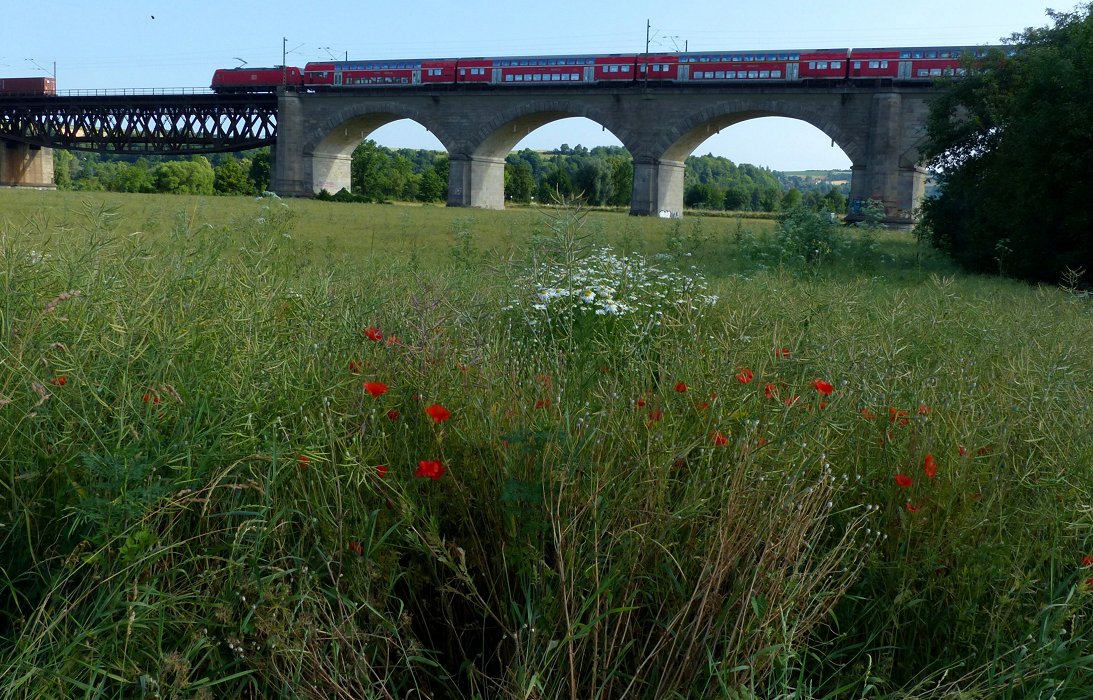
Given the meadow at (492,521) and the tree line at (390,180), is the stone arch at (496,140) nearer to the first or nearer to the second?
the tree line at (390,180)

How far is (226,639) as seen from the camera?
2.01m

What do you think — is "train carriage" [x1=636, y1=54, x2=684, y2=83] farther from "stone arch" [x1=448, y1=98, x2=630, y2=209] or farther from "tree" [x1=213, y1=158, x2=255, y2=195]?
"tree" [x1=213, y1=158, x2=255, y2=195]

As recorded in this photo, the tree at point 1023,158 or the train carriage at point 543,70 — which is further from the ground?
the train carriage at point 543,70

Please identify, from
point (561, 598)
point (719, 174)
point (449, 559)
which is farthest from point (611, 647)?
point (719, 174)

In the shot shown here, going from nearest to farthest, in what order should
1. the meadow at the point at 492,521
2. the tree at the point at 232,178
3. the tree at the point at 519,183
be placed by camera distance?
the meadow at the point at 492,521, the tree at the point at 519,183, the tree at the point at 232,178

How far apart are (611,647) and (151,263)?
2.79 meters

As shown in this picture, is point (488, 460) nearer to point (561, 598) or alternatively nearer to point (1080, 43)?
point (561, 598)

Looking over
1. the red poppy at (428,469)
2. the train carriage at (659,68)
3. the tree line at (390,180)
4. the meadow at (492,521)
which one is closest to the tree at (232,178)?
the tree line at (390,180)

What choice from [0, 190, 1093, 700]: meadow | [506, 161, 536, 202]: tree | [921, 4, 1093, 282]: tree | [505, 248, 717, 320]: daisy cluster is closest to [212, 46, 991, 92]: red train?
[921, 4, 1093, 282]: tree

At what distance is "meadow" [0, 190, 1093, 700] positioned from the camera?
1.99 m

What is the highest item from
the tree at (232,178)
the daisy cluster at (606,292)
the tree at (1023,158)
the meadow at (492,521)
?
the tree at (232,178)

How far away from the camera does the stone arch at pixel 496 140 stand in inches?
1576

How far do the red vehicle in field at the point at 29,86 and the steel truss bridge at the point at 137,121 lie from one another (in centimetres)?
41

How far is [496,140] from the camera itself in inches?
1694
